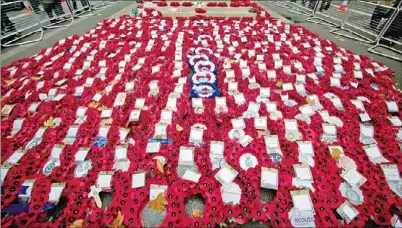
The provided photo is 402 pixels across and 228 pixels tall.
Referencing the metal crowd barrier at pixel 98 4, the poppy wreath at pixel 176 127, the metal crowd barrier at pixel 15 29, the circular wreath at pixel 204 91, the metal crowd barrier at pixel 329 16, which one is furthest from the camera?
the metal crowd barrier at pixel 98 4

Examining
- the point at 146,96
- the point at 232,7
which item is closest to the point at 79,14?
the point at 232,7

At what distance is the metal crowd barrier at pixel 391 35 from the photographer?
20.9ft

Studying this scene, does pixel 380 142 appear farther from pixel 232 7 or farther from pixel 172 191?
pixel 232 7

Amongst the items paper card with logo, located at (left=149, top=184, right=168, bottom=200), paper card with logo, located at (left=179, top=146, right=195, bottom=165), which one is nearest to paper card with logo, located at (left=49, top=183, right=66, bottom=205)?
paper card with logo, located at (left=149, top=184, right=168, bottom=200)

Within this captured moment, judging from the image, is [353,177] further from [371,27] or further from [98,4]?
[98,4]

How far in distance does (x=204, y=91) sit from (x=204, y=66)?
3.68 ft

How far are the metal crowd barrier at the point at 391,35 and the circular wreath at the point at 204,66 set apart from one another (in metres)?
5.12

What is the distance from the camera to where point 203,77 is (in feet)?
15.6

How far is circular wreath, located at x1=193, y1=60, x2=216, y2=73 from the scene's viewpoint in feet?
16.6

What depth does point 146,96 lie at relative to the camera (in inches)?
166

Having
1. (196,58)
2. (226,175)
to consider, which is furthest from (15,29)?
(226,175)

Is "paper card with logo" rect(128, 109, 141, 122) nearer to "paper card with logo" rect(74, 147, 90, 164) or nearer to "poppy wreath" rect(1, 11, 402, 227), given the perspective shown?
"poppy wreath" rect(1, 11, 402, 227)

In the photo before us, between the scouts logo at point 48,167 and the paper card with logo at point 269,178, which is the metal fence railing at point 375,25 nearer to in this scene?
the paper card with logo at point 269,178

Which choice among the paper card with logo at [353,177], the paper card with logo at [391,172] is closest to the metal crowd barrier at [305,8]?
the paper card with logo at [391,172]
